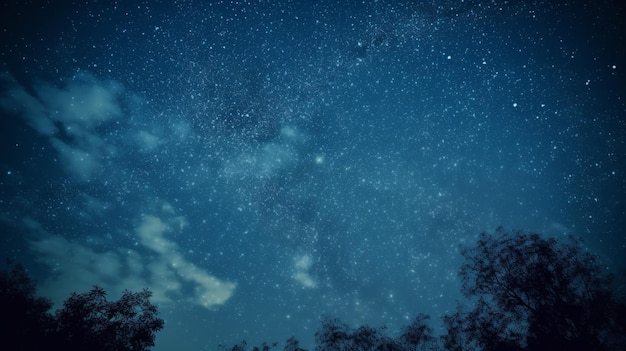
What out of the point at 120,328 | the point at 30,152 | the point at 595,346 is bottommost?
the point at 595,346

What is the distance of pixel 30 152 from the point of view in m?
30.4

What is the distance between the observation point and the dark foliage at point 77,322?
1881 centimetres

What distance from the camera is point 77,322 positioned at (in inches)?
775

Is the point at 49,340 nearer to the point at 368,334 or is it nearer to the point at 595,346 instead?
the point at 368,334

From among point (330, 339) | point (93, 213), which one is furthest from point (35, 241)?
point (330, 339)

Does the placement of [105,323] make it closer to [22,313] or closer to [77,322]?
[77,322]

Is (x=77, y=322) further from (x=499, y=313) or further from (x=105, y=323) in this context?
(x=499, y=313)

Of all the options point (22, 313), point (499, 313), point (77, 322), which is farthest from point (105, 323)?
point (499, 313)

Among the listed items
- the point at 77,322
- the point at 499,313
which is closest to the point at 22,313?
the point at 77,322

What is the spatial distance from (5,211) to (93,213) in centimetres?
1031

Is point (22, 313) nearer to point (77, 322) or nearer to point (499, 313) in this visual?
point (77, 322)

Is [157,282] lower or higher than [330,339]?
higher

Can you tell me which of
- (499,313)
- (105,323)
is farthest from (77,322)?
(499,313)

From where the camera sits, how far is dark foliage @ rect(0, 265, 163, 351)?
18.8 metres
